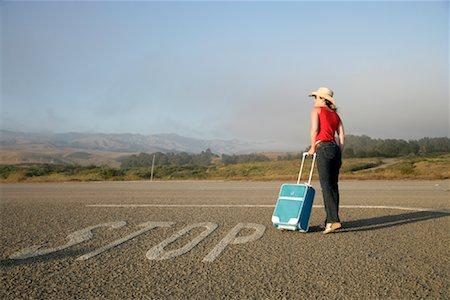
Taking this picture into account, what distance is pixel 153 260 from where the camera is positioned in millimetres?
3725

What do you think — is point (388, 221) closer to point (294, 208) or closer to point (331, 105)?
point (294, 208)

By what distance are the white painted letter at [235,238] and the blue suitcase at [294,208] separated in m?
0.33

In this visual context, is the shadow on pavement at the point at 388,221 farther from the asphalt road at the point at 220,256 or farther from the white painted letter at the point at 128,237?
the white painted letter at the point at 128,237

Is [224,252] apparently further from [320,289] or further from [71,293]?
[71,293]

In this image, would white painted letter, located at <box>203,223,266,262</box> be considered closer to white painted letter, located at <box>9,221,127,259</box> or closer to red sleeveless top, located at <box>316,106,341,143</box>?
red sleeveless top, located at <box>316,106,341,143</box>

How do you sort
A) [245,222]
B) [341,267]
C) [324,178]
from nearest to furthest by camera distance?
[341,267], [324,178], [245,222]

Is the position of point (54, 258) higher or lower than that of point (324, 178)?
lower

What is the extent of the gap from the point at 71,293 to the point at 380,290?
248 centimetres

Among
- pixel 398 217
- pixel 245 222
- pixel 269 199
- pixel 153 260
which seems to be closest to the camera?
pixel 153 260

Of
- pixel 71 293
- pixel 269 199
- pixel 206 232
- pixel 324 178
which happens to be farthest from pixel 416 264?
pixel 269 199

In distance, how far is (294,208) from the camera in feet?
16.0

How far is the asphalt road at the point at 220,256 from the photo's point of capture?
292cm

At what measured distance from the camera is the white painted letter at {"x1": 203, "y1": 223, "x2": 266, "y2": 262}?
393 centimetres

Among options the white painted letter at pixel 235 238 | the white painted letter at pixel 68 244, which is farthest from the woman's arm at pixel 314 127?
the white painted letter at pixel 68 244
